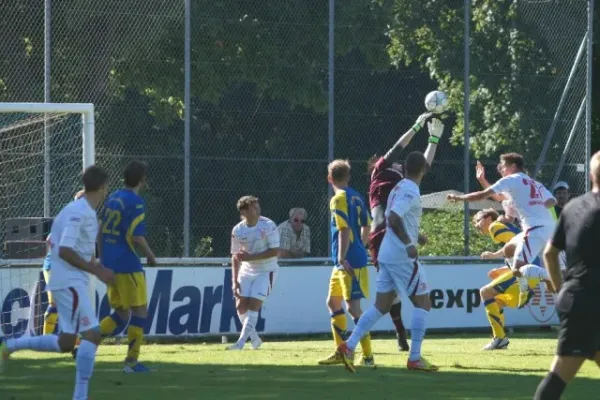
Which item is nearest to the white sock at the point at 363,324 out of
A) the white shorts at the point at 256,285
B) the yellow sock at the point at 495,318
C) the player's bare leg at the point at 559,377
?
the yellow sock at the point at 495,318

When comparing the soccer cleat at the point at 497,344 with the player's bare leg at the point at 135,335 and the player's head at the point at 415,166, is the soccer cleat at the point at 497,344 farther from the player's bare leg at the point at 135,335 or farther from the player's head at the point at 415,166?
the player's bare leg at the point at 135,335

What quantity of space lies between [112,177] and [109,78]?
1.39 metres

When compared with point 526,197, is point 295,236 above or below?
below

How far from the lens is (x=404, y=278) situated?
41.7 ft

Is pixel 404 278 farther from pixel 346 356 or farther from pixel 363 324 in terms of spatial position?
pixel 346 356

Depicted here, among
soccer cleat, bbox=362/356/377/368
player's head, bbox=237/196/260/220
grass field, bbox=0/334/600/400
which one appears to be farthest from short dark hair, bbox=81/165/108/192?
player's head, bbox=237/196/260/220

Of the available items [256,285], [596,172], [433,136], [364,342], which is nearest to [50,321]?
[256,285]

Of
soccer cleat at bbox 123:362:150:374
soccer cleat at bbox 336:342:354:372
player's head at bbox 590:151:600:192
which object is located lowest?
soccer cleat at bbox 123:362:150:374

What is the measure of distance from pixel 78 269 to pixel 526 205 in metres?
7.00

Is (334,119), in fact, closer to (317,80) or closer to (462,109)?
(317,80)

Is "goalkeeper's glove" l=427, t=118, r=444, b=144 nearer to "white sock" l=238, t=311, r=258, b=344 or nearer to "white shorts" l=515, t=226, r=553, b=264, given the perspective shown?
"white shorts" l=515, t=226, r=553, b=264

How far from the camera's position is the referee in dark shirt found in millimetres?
8180

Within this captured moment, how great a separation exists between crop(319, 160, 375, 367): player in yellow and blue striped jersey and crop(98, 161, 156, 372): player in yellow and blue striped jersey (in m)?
1.94

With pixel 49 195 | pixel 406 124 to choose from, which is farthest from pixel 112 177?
pixel 406 124
